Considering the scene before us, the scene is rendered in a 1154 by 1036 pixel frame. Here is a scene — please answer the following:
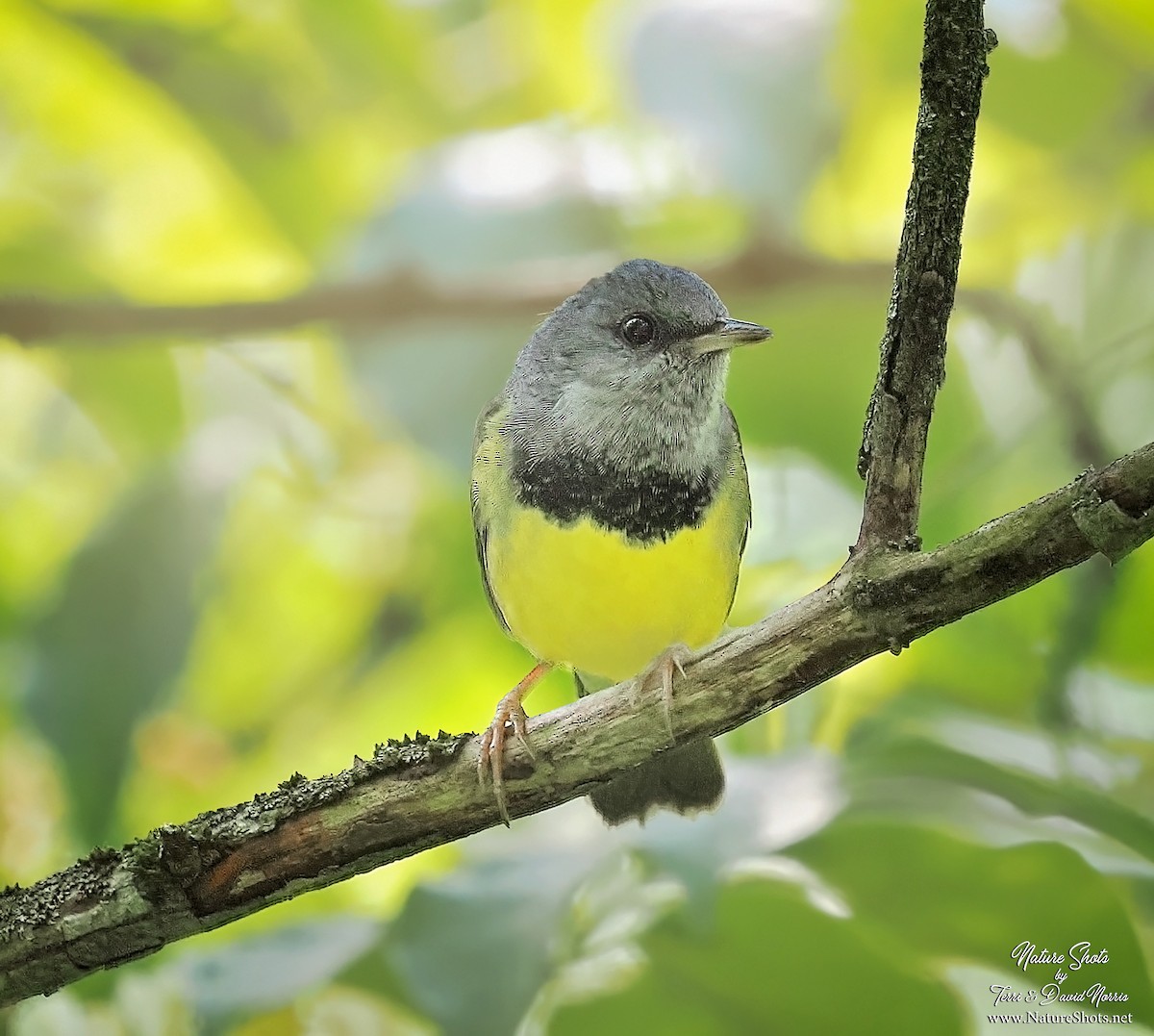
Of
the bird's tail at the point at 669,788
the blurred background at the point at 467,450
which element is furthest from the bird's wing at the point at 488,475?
the bird's tail at the point at 669,788

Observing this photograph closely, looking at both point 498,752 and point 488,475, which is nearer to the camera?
point 498,752

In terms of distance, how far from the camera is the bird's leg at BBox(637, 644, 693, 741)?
1368mm

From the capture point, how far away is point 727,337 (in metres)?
1.86

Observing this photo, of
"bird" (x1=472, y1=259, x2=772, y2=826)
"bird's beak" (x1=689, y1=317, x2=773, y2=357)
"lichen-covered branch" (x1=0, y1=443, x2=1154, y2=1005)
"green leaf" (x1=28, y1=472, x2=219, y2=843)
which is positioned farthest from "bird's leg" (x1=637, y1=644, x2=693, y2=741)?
"green leaf" (x1=28, y1=472, x2=219, y2=843)

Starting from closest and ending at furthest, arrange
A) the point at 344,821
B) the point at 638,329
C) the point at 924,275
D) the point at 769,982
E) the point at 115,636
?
the point at 924,275 < the point at 344,821 < the point at 769,982 < the point at 638,329 < the point at 115,636

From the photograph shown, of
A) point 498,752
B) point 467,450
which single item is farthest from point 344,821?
point 467,450

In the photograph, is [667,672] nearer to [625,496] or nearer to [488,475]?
[625,496]

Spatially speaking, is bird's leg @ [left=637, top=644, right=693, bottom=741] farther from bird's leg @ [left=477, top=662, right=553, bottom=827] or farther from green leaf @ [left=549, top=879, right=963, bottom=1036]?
green leaf @ [left=549, top=879, right=963, bottom=1036]

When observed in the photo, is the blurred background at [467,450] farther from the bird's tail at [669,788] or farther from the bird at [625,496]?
the bird at [625,496]

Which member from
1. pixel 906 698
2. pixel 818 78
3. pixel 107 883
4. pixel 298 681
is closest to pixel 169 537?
pixel 298 681

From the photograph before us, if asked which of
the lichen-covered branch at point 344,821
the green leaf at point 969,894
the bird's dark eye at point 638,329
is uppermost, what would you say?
the bird's dark eye at point 638,329

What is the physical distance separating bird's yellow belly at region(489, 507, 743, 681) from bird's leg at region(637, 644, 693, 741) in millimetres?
159

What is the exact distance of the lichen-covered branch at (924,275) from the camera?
1.20 metres

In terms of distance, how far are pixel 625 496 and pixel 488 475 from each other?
0.77 ft
